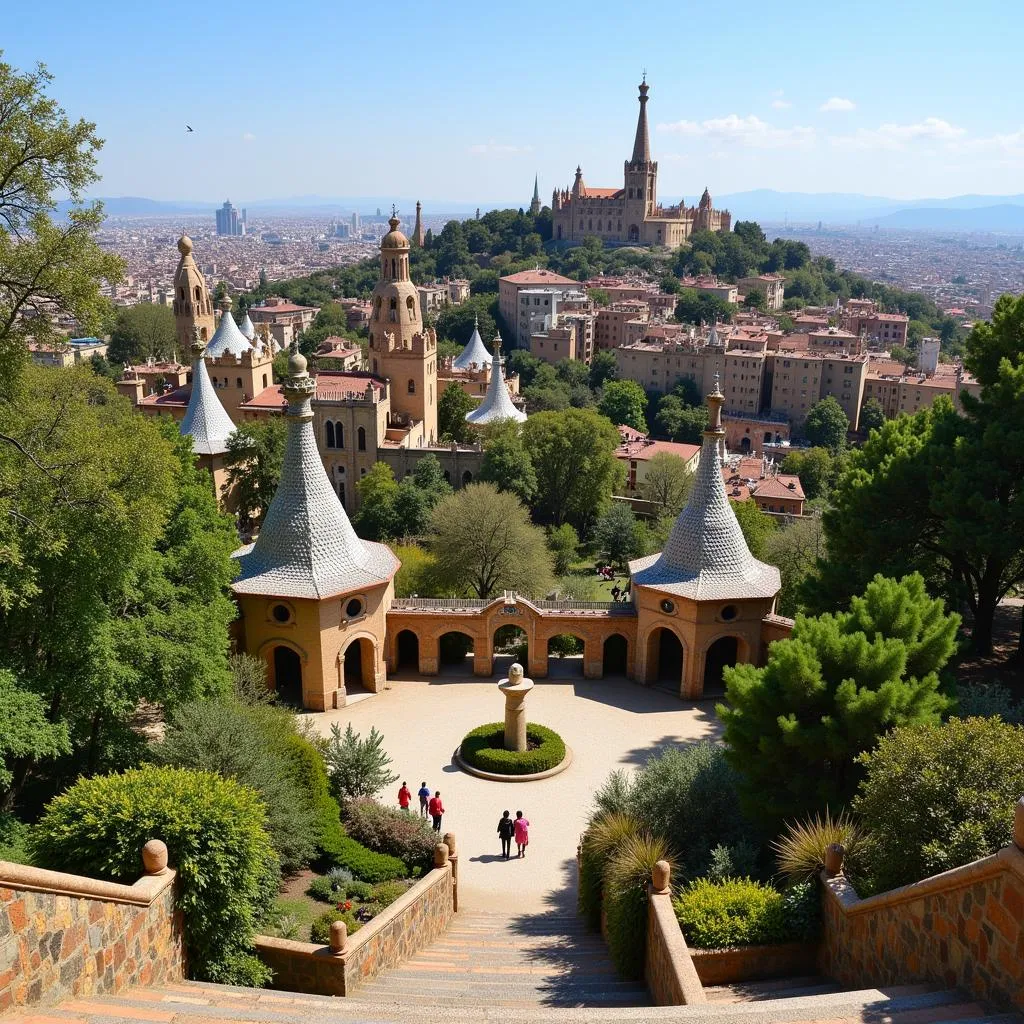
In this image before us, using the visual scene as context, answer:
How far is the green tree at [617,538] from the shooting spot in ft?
137

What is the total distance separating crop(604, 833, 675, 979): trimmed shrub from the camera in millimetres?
12203

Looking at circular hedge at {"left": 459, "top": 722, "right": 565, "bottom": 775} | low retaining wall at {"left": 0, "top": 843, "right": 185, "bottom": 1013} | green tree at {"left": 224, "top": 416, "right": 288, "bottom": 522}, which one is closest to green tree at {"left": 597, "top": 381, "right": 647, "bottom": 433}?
green tree at {"left": 224, "top": 416, "right": 288, "bottom": 522}

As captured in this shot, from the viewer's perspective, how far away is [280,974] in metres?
11.7

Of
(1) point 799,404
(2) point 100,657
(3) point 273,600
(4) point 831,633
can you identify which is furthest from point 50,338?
(1) point 799,404

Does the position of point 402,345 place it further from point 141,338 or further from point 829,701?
point 141,338

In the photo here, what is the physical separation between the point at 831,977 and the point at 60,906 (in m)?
8.43

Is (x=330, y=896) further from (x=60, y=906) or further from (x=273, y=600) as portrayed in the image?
(x=273, y=600)

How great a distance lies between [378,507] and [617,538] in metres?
11.0

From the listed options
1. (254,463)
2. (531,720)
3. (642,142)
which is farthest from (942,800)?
(642,142)

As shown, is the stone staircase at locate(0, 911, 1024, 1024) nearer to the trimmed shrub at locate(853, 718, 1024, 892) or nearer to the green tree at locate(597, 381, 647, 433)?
the trimmed shrub at locate(853, 718, 1024, 892)

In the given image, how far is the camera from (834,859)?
37.1 ft

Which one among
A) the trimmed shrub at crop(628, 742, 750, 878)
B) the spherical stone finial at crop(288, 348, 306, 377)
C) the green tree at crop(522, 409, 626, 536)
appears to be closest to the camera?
the trimmed shrub at crop(628, 742, 750, 878)

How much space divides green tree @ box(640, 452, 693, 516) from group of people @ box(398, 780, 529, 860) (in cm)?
3292

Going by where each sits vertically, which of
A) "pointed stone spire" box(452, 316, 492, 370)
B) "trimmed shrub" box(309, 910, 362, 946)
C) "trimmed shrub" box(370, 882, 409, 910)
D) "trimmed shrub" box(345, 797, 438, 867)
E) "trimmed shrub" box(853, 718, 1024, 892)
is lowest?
"trimmed shrub" box(345, 797, 438, 867)
